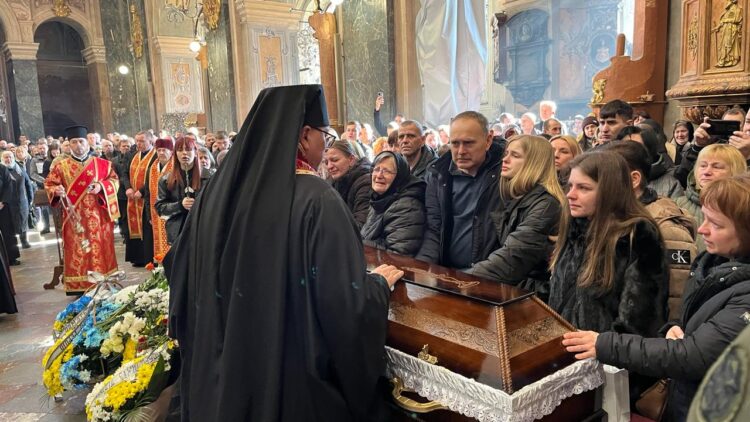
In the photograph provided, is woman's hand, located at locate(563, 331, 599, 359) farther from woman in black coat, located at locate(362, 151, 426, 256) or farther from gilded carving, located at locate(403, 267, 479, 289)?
woman in black coat, located at locate(362, 151, 426, 256)

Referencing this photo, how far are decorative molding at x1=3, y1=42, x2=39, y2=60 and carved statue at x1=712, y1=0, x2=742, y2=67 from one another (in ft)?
74.9

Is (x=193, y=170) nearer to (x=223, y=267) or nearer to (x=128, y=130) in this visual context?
(x=223, y=267)

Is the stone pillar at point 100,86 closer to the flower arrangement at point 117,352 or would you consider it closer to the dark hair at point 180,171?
the dark hair at point 180,171

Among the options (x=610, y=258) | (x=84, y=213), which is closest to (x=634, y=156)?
(x=610, y=258)

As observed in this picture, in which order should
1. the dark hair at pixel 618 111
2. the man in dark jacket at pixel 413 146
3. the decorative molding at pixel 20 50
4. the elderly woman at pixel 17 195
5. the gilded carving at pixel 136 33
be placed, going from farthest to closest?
the decorative molding at pixel 20 50, the gilded carving at pixel 136 33, the elderly woman at pixel 17 195, the man in dark jacket at pixel 413 146, the dark hair at pixel 618 111

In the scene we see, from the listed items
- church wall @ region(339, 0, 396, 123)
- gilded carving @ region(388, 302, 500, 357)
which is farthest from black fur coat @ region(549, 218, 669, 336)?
church wall @ region(339, 0, 396, 123)

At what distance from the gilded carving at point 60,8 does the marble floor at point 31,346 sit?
16133 mm

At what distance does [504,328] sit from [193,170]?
4.77 m

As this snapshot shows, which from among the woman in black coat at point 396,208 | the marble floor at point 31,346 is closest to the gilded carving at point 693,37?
the woman in black coat at point 396,208

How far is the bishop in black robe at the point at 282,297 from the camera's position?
1.73m

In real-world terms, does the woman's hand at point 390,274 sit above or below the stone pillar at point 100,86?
→ below

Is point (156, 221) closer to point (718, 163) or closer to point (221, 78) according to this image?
point (718, 163)

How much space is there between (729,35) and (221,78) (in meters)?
12.2

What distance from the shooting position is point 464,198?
2982mm
